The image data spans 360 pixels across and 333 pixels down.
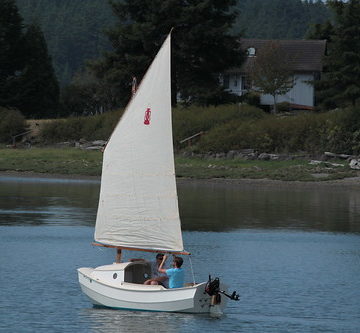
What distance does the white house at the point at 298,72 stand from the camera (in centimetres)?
10819

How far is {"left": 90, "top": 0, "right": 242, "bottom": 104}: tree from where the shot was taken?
9062cm

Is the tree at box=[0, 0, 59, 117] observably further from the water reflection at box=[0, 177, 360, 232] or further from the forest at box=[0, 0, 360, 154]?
the water reflection at box=[0, 177, 360, 232]

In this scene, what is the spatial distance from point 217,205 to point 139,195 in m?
30.4

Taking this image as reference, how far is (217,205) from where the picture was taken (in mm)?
60406

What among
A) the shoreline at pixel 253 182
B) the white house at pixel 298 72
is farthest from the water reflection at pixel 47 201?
the white house at pixel 298 72

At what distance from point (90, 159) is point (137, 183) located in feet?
168

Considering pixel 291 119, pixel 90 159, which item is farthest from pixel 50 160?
pixel 291 119

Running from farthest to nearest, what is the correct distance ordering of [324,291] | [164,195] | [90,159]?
[90,159] < [324,291] < [164,195]

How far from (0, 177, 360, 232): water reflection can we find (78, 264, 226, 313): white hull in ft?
68.0

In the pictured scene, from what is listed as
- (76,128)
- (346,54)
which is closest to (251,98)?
(346,54)

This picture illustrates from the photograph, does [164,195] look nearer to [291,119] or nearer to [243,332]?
[243,332]

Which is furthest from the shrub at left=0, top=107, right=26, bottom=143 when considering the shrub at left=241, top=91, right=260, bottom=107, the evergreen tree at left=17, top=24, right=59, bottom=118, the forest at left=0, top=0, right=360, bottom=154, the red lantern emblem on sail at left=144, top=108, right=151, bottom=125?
the red lantern emblem on sail at left=144, top=108, right=151, bottom=125

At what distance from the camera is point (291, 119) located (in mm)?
81625

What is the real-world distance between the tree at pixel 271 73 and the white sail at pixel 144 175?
6939cm
